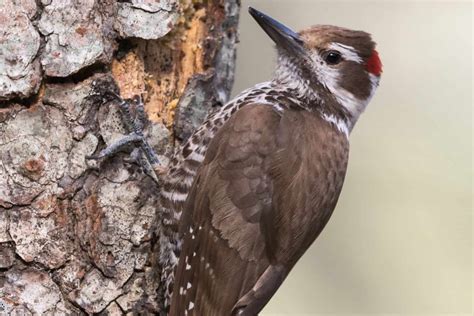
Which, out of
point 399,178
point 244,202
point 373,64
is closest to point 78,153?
point 244,202

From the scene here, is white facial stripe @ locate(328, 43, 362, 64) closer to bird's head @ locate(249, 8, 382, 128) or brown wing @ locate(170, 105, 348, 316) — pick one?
bird's head @ locate(249, 8, 382, 128)

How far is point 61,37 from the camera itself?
2881mm

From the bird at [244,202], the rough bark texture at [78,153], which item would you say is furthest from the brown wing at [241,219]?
the rough bark texture at [78,153]

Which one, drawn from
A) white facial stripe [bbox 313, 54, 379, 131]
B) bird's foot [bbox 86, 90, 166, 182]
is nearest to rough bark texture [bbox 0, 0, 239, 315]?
bird's foot [bbox 86, 90, 166, 182]

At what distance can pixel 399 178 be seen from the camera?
472 cm

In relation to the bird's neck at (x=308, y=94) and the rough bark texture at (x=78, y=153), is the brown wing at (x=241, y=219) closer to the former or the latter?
the rough bark texture at (x=78, y=153)

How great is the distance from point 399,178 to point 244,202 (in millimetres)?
1850

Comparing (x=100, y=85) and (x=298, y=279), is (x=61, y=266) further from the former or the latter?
(x=298, y=279)

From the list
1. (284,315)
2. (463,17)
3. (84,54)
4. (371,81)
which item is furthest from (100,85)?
(463,17)

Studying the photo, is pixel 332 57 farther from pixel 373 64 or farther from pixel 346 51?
pixel 373 64

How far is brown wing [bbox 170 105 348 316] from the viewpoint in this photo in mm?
3061

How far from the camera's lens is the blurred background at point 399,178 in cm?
465

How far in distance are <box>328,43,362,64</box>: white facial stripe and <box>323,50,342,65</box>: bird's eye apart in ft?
0.05

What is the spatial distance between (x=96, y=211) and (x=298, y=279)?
1933mm
